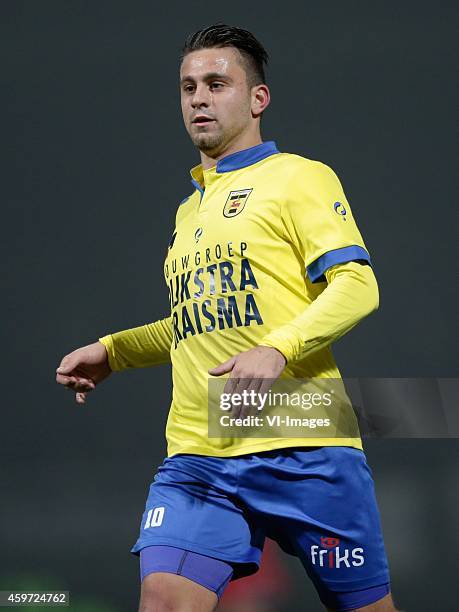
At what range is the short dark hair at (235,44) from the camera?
2730mm

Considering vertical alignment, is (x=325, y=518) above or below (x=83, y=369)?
below

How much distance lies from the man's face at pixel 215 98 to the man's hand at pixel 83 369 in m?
0.62

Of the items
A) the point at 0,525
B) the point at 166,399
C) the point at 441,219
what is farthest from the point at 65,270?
the point at 441,219

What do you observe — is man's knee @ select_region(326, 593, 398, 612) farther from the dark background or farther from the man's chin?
the dark background

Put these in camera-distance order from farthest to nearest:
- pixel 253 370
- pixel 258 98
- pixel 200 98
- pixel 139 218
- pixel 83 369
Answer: pixel 139 218 < pixel 83 369 < pixel 258 98 < pixel 200 98 < pixel 253 370

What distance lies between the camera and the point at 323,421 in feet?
8.10

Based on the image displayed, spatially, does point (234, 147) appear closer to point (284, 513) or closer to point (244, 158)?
point (244, 158)

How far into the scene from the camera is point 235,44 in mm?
2740

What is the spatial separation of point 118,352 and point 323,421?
2.36 ft

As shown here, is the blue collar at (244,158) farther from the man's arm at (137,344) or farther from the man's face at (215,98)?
the man's arm at (137,344)

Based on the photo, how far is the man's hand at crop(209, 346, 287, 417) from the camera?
2.09 meters

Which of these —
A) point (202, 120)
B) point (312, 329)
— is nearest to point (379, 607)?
point (312, 329)

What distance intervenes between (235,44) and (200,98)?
0.20 meters

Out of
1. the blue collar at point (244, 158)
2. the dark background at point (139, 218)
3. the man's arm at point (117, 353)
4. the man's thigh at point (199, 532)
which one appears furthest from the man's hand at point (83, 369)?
the dark background at point (139, 218)
